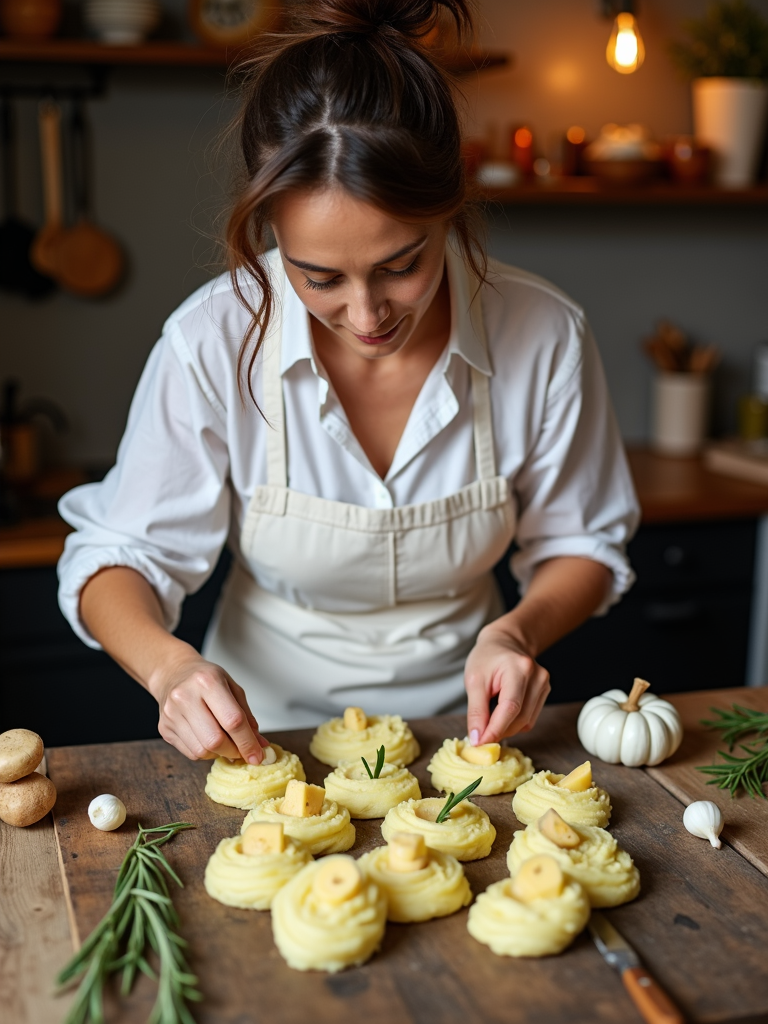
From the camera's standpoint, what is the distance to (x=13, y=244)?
2973 millimetres

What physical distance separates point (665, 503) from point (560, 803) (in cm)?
170

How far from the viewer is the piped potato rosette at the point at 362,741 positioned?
142cm

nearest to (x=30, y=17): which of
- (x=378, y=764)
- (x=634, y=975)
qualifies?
(x=378, y=764)

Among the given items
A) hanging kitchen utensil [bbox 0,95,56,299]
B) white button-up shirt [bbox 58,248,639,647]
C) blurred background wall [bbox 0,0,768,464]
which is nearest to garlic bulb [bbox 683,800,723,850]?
white button-up shirt [bbox 58,248,639,647]

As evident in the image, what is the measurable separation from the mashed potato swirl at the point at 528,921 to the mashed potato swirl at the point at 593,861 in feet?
0.13

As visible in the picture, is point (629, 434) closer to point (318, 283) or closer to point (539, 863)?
point (318, 283)

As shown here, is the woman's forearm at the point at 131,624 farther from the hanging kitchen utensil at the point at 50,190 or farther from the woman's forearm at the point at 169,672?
the hanging kitchen utensil at the point at 50,190

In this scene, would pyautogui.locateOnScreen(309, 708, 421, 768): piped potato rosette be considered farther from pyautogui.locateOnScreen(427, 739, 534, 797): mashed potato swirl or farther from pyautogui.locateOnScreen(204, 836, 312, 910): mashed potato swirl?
pyautogui.locateOnScreen(204, 836, 312, 910): mashed potato swirl

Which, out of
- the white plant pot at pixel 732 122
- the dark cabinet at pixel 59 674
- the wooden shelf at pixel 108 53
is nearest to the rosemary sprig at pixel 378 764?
the dark cabinet at pixel 59 674

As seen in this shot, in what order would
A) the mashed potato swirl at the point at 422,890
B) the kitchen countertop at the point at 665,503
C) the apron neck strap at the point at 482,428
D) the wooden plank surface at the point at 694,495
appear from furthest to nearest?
the wooden plank surface at the point at 694,495, the kitchen countertop at the point at 665,503, the apron neck strap at the point at 482,428, the mashed potato swirl at the point at 422,890

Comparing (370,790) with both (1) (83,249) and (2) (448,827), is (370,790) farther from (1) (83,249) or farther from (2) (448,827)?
(1) (83,249)

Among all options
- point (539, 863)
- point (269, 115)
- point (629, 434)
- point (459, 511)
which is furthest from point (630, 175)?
point (539, 863)

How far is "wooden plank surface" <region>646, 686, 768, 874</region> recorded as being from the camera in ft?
4.12

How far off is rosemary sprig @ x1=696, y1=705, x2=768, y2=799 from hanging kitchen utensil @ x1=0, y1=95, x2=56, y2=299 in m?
2.23
